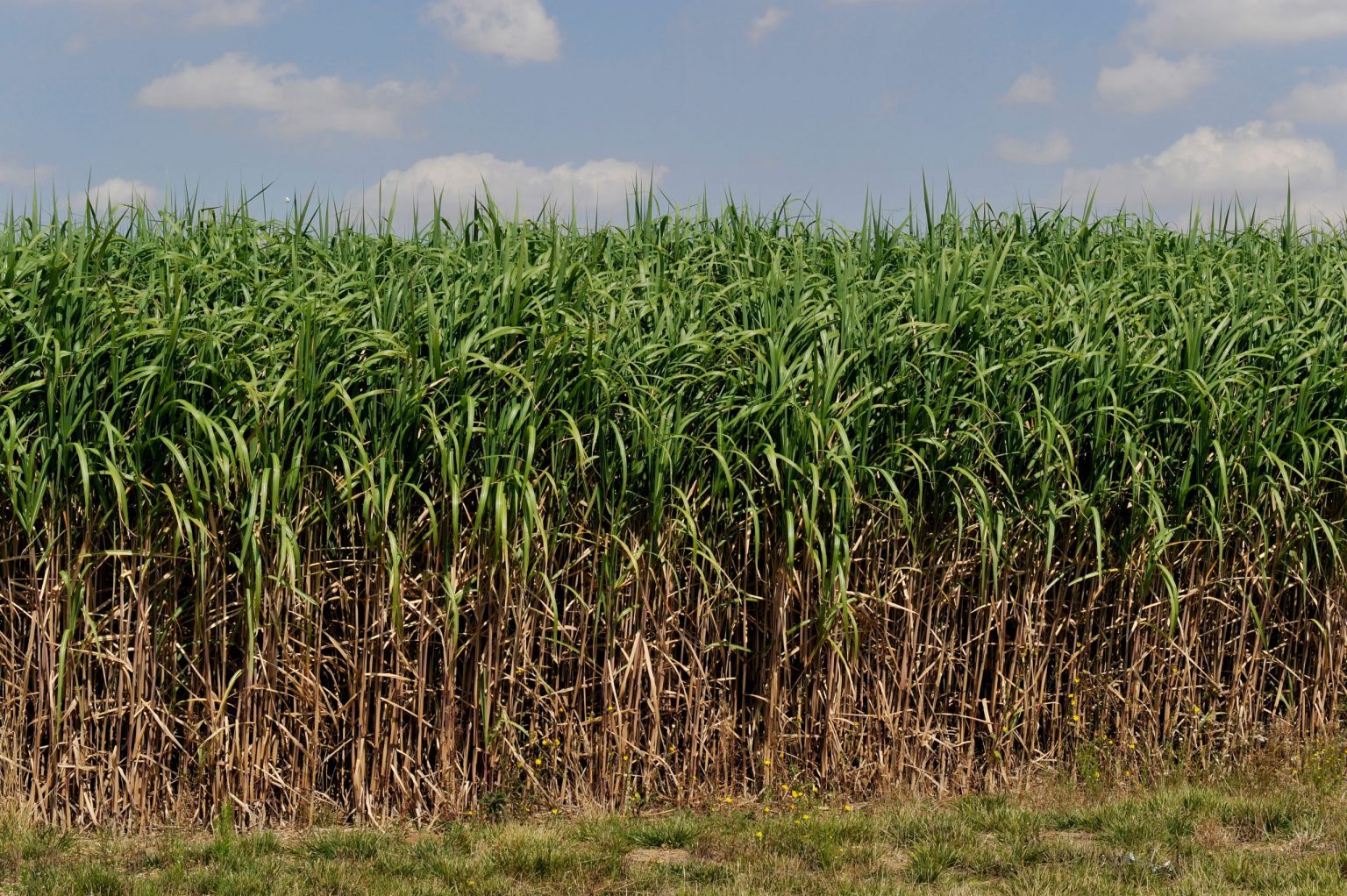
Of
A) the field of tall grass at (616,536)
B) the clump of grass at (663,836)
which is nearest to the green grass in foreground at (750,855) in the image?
the clump of grass at (663,836)

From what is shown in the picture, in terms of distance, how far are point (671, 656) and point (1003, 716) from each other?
1.25 meters

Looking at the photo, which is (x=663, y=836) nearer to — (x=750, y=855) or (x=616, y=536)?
(x=750, y=855)

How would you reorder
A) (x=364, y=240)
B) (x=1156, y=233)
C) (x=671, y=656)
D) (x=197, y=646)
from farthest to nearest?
1. (x=1156, y=233)
2. (x=364, y=240)
3. (x=671, y=656)
4. (x=197, y=646)

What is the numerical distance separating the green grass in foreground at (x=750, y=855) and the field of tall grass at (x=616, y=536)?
0.62 ft

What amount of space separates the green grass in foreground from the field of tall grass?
0.62 ft

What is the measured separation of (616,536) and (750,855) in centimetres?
109

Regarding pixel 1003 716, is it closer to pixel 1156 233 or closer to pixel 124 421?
pixel 124 421

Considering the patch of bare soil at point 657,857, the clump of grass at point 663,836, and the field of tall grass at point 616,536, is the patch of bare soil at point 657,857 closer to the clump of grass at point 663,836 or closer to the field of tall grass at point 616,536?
the clump of grass at point 663,836

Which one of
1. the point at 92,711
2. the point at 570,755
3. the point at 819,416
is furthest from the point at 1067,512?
the point at 92,711

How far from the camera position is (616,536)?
154 inches

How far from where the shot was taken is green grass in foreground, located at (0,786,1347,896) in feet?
11.6

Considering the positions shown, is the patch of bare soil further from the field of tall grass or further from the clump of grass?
the field of tall grass

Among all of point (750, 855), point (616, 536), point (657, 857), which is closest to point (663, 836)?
point (657, 857)

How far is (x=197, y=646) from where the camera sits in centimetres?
382
